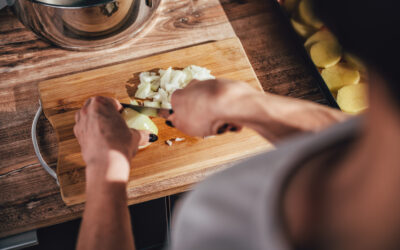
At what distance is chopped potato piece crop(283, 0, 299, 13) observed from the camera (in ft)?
3.90

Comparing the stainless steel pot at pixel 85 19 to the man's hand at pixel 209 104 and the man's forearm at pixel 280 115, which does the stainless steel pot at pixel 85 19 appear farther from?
the man's forearm at pixel 280 115

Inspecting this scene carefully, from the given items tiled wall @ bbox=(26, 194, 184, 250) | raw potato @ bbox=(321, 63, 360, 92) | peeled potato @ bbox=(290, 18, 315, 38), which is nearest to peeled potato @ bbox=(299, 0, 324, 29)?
peeled potato @ bbox=(290, 18, 315, 38)

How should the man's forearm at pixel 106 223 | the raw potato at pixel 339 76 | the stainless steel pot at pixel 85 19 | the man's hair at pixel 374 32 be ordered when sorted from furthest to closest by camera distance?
the raw potato at pixel 339 76
the stainless steel pot at pixel 85 19
the man's forearm at pixel 106 223
the man's hair at pixel 374 32

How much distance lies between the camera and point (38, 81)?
1.15m

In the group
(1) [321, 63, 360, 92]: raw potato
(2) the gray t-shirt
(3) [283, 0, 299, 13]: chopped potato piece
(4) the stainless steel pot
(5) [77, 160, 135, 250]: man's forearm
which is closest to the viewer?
(2) the gray t-shirt

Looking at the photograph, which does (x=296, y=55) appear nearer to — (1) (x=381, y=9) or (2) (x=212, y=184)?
(2) (x=212, y=184)

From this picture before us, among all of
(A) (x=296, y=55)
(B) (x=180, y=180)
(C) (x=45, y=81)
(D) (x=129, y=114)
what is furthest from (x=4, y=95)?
(A) (x=296, y=55)

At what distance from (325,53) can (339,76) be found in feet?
0.27

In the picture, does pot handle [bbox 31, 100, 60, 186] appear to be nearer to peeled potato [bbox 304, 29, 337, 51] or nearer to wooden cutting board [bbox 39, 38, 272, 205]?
wooden cutting board [bbox 39, 38, 272, 205]

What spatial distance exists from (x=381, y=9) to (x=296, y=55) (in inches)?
39.4

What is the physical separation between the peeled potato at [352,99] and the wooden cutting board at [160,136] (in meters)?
0.24

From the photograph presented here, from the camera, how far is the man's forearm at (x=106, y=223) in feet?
2.15

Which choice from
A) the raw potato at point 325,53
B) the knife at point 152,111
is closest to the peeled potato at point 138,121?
the knife at point 152,111

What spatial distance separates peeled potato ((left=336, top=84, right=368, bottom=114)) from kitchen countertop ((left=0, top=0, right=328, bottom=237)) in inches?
2.8
